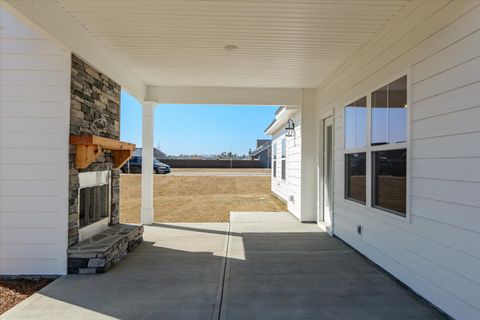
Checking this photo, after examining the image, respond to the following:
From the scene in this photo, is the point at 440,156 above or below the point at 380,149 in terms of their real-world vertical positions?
below

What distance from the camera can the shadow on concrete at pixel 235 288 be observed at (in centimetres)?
314

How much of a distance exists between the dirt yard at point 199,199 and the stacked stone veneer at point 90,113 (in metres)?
2.99

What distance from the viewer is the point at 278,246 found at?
565 cm

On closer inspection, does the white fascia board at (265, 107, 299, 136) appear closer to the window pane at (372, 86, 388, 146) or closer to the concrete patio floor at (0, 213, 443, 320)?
the window pane at (372, 86, 388, 146)

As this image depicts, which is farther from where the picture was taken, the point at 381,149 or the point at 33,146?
the point at 381,149


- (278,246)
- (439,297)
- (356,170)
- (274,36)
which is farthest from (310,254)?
(274,36)

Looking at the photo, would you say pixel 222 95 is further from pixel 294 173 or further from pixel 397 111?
pixel 397 111

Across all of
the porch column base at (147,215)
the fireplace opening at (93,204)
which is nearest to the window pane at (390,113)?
the fireplace opening at (93,204)

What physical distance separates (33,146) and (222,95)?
14.5 ft

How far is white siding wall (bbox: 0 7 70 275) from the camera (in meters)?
4.14

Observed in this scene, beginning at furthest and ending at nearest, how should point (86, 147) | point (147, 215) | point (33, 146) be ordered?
point (147, 215)
point (86, 147)
point (33, 146)

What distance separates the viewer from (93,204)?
520 centimetres

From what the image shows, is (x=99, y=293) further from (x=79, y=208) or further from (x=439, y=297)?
(x=439, y=297)

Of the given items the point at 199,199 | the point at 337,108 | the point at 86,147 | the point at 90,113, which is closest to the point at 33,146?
the point at 86,147
